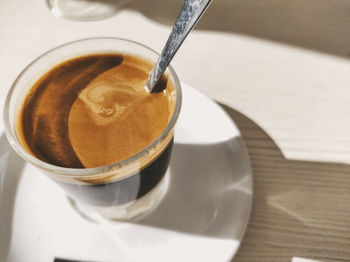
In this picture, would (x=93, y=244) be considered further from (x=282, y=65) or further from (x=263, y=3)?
(x=263, y=3)

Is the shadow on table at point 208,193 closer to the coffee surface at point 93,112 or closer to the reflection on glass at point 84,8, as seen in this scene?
the coffee surface at point 93,112

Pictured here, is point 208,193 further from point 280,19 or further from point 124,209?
point 280,19

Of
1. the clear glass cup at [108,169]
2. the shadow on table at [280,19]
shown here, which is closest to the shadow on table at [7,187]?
the clear glass cup at [108,169]

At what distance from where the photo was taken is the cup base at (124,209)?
28.0 inches

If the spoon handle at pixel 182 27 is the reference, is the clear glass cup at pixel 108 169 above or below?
below

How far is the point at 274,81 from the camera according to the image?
884mm

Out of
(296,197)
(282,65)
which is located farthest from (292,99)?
(296,197)

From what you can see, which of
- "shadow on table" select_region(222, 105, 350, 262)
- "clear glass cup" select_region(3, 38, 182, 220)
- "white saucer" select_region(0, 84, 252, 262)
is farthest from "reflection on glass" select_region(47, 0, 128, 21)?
"shadow on table" select_region(222, 105, 350, 262)

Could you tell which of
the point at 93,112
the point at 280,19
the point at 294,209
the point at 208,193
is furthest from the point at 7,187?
the point at 280,19

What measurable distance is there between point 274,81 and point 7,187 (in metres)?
0.58

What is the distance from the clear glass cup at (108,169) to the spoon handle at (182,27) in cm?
3

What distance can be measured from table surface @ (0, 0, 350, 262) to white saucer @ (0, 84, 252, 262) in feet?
0.17

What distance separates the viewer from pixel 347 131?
2.63 ft

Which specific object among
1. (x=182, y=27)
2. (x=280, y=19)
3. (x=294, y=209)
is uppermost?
(x=182, y=27)
